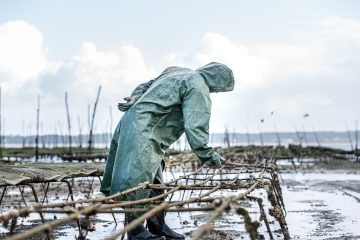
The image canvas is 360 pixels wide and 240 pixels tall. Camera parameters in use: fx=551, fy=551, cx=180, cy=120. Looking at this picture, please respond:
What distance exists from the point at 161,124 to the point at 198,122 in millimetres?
487

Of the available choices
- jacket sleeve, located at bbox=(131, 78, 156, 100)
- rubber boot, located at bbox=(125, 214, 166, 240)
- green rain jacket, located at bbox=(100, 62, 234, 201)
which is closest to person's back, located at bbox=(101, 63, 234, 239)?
green rain jacket, located at bbox=(100, 62, 234, 201)

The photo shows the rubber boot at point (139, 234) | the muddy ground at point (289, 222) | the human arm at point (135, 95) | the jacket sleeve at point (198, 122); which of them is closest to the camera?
the jacket sleeve at point (198, 122)

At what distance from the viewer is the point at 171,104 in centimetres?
542

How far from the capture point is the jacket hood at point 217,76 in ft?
18.4

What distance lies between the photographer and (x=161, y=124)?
18.1 ft

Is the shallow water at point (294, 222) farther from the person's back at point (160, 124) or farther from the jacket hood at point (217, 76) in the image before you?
the jacket hood at point (217, 76)

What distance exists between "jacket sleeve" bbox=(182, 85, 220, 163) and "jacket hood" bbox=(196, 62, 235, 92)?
1.01ft

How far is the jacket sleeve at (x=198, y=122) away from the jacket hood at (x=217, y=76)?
1.01 feet

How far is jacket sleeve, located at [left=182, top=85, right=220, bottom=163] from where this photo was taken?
16.8ft

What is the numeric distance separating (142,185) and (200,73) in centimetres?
145

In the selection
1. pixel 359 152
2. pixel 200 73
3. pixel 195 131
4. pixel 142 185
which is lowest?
pixel 359 152

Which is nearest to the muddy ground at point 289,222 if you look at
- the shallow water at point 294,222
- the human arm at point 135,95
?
the shallow water at point 294,222

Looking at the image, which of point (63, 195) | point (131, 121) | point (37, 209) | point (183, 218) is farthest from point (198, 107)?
point (63, 195)

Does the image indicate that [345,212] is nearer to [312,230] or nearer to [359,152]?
[312,230]
